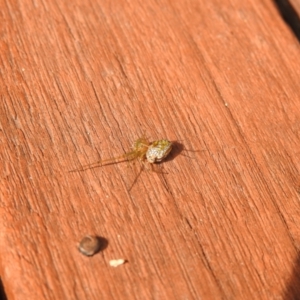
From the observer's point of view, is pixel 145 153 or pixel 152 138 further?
pixel 152 138

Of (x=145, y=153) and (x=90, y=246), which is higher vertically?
(x=145, y=153)

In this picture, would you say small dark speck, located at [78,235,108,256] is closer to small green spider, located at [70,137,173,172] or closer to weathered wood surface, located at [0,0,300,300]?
weathered wood surface, located at [0,0,300,300]

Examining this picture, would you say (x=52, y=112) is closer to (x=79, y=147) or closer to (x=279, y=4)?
(x=79, y=147)

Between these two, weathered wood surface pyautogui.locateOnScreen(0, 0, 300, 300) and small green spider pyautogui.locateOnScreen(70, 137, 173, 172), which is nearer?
weathered wood surface pyautogui.locateOnScreen(0, 0, 300, 300)

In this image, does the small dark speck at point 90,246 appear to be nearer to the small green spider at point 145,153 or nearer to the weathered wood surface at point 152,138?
the weathered wood surface at point 152,138

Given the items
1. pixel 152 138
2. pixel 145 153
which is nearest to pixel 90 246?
pixel 145 153

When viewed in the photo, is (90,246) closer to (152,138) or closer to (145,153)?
(145,153)

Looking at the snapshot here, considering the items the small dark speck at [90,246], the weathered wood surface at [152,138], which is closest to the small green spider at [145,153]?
the weathered wood surface at [152,138]

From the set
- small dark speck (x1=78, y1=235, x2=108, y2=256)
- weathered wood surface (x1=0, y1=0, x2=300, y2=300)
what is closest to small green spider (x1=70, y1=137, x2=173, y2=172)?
weathered wood surface (x1=0, y1=0, x2=300, y2=300)

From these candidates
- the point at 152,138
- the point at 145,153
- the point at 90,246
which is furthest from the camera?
the point at 152,138
